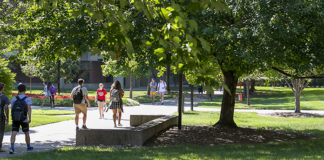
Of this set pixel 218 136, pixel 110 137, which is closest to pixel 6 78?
pixel 110 137

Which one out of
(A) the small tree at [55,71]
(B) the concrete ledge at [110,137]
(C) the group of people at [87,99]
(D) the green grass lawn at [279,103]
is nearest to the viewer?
(B) the concrete ledge at [110,137]

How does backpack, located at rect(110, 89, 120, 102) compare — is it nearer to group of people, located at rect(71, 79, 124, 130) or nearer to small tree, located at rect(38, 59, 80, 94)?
group of people, located at rect(71, 79, 124, 130)

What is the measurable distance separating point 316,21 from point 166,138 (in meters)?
5.15

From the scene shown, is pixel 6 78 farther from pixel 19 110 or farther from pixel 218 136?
pixel 218 136

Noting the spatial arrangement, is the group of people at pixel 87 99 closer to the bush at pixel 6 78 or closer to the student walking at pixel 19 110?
the student walking at pixel 19 110

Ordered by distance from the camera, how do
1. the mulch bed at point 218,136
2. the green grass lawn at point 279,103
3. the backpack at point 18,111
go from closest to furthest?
the backpack at point 18,111, the mulch bed at point 218,136, the green grass lawn at point 279,103

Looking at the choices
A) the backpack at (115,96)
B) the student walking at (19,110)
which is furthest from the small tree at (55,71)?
the student walking at (19,110)

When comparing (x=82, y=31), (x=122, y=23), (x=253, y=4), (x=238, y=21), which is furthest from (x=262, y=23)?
(x=122, y=23)

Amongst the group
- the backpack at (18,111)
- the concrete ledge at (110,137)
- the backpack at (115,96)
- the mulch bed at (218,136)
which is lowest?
the mulch bed at (218,136)

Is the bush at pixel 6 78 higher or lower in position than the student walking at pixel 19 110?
higher

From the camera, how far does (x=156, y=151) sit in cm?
871

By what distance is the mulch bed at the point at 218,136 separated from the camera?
11.2 meters

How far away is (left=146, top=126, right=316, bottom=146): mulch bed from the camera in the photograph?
1124 cm

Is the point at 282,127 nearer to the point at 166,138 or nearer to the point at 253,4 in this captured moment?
the point at 166,138
